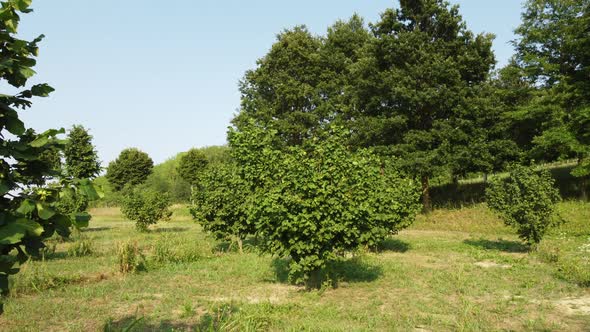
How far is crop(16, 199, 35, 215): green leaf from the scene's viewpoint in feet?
8.00

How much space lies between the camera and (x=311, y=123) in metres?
36.6

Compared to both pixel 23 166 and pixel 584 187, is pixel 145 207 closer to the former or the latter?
pixel 23 166

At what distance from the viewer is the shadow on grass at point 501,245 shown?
14.8 meters

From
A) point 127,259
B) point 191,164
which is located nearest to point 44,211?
point 127,259

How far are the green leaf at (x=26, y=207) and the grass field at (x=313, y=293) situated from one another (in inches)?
112

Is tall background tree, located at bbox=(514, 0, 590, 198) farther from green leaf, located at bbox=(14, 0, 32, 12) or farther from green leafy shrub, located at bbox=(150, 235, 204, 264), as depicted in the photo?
green leaf, located at bbox=(14, 0, 32, 12)

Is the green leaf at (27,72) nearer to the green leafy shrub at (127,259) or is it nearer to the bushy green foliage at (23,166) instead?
the bushy green foliage at (23,166)

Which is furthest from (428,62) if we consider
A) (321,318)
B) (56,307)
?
(56,307)

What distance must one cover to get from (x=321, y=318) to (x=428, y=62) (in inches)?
831

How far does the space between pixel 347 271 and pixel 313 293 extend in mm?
2402

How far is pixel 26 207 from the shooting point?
8.10ft

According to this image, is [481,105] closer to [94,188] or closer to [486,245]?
[486,245]

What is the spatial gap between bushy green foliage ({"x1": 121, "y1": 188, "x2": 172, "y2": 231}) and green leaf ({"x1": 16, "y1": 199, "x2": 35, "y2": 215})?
2234cm

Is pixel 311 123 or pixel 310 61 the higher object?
pixel 310 61
